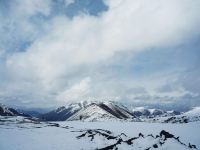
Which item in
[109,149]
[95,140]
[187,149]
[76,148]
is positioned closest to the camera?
[187,149]

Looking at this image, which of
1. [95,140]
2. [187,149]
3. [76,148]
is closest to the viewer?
[187,149]

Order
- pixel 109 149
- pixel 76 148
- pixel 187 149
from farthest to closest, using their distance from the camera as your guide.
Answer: pixel 76 148
pixel 109 149
pixel 187 149

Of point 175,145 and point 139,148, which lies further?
point 139,148

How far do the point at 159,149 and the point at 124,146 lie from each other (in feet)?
23.3

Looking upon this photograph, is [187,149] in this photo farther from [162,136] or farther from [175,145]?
[162,136]

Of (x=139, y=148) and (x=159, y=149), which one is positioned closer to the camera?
(x=159, y=149)

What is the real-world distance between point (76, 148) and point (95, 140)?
449 inches

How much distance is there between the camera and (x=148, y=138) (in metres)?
51.9

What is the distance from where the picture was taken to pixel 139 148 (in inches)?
1893

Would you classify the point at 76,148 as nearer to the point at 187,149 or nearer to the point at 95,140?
the point at 95,140

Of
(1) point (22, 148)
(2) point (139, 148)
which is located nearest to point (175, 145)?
(2) point (139, 148)

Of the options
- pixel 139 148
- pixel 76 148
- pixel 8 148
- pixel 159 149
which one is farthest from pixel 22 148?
pixel 159 149

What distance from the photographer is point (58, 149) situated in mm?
47750

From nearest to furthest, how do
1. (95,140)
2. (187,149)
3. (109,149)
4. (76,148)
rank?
(187,149) < (109,149) < (76,148) < (95,140)
